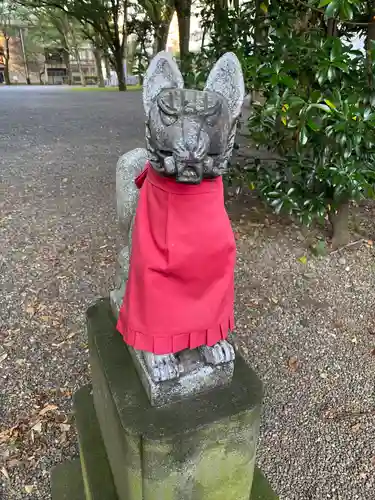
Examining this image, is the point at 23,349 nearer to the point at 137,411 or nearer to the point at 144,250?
the point at 137,411

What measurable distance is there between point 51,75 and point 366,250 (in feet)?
139

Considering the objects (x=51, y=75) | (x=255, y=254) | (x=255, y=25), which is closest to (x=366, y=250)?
(x=255, y=254)

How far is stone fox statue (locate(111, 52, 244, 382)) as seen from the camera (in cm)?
104

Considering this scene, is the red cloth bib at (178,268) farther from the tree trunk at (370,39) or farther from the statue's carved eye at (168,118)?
the tree trunk at (370,39)

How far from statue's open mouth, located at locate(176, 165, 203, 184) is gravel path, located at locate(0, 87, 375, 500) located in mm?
1652

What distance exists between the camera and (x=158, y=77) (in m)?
1.11


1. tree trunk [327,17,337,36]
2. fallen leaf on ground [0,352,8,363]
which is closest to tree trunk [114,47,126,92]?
tree trunk [327,17,337,36]

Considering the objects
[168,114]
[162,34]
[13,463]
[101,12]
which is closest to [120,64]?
[101,12]

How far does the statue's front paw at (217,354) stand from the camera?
1328mm

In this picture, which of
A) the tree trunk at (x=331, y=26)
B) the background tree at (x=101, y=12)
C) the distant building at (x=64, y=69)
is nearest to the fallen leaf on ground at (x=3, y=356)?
the tree trunk at (x=331, y=26)

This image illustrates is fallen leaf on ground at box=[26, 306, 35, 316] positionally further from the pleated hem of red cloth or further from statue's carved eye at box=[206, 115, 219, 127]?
statue's carved eye at box=[206, 115, 219, 127]

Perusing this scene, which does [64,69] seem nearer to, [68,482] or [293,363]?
[293,363]

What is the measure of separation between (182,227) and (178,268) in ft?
0.38

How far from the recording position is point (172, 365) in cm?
129
